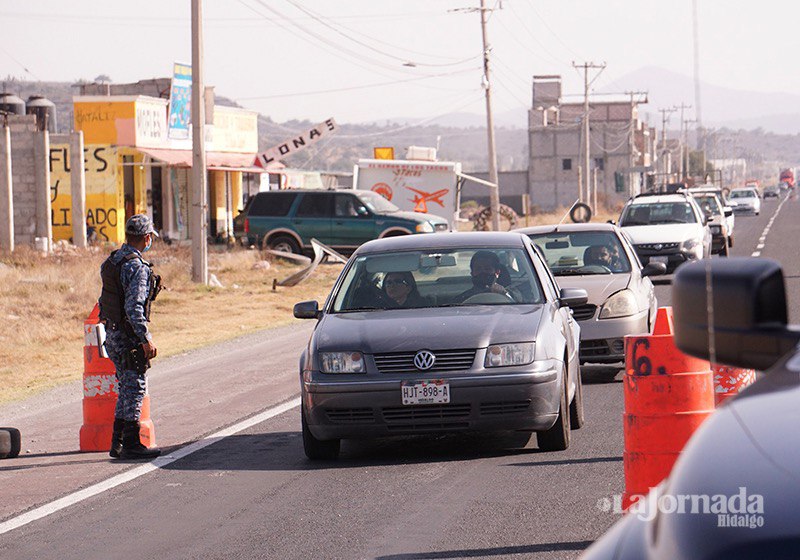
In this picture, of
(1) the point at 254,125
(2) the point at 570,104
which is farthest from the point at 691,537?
(2) the point at 570,104

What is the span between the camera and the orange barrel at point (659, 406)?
6512mm

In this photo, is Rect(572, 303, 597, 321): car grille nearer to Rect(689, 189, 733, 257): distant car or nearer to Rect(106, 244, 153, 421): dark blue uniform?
Rect(106, 244, 153, 421): dark blue uniform

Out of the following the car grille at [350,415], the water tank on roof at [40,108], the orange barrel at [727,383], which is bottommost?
the car grille at [350,415]

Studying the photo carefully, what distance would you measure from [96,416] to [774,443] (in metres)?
8.57

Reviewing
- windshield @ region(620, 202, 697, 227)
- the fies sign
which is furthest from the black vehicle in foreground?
the fies sign

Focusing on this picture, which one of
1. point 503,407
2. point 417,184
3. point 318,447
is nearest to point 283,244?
point 417,184

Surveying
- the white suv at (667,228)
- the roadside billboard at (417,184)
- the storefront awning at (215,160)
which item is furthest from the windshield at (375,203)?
the roadside billboard at (417,184)

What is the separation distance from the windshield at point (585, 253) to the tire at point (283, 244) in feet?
69.5

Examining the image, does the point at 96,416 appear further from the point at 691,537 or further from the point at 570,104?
the point at 570,104

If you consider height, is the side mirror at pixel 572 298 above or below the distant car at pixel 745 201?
below

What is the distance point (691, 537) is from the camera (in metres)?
2.39

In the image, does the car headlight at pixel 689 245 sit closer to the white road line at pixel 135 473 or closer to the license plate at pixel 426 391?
the white road line at pixel 135 473

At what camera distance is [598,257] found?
14.5 m

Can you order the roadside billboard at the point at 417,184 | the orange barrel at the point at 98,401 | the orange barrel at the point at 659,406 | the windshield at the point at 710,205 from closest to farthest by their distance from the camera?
the orange barrel at the point at 659,406 → the orange barrel at the point at 98,401 → the windshield at the point at 710,205 → the roadside billboard at the point at 417,184
